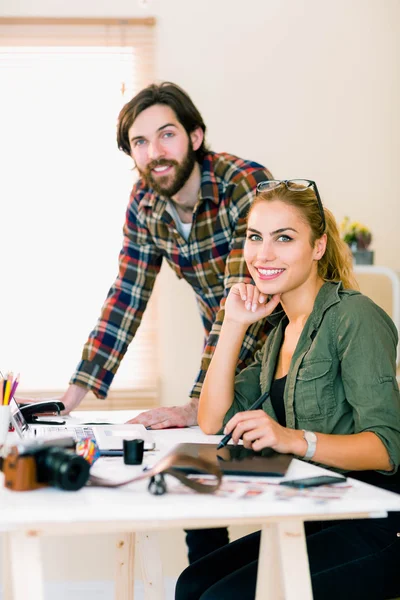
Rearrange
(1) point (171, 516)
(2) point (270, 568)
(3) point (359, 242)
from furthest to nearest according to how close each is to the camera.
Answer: (3) point (359, 242) < (2) point (270, 568) < (1) point (171, 516)

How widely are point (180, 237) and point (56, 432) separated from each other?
0.85 meters

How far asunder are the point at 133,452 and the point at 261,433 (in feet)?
0.69

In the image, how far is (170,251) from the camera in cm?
224

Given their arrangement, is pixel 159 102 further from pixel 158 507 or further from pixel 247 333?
pixel 158 507

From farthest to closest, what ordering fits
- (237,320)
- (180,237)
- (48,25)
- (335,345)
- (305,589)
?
(48,25) → (180,237) → (237,320) → (335,345) → (305,589)

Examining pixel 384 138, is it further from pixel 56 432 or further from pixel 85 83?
pixel 56 432

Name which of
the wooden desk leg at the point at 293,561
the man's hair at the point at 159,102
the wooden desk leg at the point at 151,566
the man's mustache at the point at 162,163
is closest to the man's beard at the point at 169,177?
the man's mustache at the point at 162,163

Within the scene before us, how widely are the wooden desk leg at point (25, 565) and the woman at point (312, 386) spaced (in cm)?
37

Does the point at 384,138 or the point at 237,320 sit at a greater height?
the point at 384,138

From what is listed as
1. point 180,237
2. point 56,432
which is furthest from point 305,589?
point 180,237

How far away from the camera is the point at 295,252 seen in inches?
60.7

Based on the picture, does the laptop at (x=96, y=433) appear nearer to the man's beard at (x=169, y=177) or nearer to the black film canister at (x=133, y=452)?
the black film canister at (x=133, y=452)

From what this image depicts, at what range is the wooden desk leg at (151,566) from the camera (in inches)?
68.5

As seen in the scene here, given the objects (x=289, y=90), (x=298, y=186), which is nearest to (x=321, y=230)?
(x=298, y=186)
